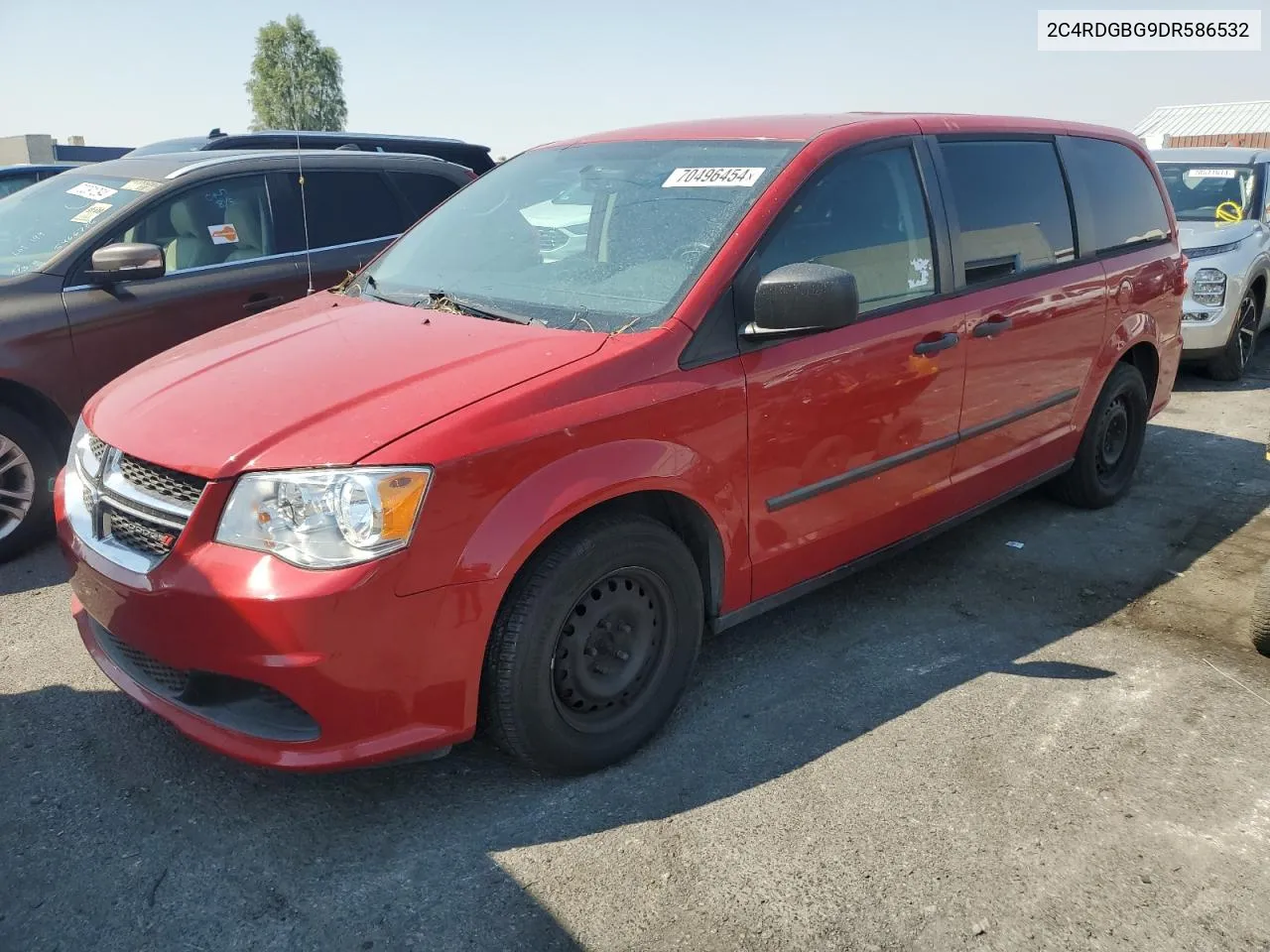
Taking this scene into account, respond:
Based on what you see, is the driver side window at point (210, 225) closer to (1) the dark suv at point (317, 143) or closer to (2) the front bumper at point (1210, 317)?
(1) the dark suv at point (317, 143)

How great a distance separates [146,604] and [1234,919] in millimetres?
2648

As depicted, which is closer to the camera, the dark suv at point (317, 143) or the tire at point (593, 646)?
the tire at point (593, 646)

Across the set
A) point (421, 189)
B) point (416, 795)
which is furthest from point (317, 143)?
point (416, 795)

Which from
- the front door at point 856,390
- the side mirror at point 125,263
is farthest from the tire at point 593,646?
the side mirror at point 125,263

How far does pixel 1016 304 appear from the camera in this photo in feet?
12.9

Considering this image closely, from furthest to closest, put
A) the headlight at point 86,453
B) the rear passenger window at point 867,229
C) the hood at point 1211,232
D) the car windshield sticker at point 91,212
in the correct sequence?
the hood at point 1211,232 → the car windshield sticker at point 91,212 → the rear passenger window at point 867,229 → the headlight at point 86,453

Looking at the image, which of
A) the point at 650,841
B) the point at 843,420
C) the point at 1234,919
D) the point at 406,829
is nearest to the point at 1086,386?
the point at 843,420

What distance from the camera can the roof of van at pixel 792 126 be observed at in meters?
3.40

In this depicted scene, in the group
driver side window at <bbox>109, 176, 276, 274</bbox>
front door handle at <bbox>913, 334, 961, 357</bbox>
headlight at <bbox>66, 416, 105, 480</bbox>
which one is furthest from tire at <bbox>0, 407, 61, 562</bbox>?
front door handle at <bbox>913, 334, 961, 357</bbox>

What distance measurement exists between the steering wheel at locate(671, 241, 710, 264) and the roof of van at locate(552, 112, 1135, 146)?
585 millimetres

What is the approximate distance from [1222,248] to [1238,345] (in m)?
0.79

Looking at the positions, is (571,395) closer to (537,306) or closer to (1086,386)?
(537,306)

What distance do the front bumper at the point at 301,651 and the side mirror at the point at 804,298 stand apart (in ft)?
3.62

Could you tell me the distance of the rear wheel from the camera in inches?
137
